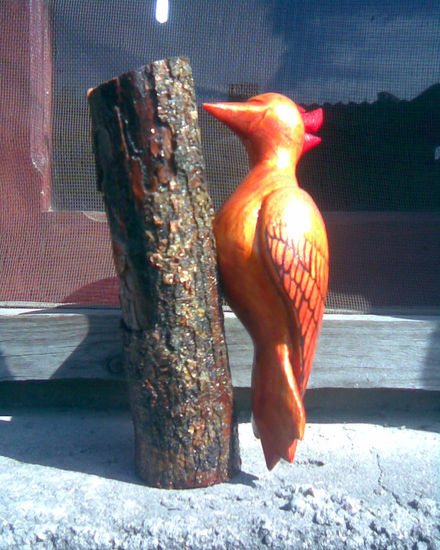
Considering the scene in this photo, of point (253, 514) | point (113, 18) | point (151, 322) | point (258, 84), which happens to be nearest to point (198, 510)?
point (253, 514)

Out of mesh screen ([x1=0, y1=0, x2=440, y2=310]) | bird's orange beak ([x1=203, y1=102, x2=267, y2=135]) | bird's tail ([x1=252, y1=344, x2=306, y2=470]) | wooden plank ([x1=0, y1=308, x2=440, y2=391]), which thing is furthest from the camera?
mesh screen ([x1=0, y1=0, x2=440, y2=310])

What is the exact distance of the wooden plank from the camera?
2242 mm

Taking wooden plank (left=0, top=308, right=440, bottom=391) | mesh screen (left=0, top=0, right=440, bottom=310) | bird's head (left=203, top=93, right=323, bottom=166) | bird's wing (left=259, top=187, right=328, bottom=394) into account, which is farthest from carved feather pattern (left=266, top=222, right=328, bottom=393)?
mesh screen (left=0, top=0, right=440, bottom=310)

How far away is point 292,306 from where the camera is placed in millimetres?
1551

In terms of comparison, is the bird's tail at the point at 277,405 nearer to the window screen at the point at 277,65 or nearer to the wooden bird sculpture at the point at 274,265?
the wooden bird sculpture at the point at 274,265

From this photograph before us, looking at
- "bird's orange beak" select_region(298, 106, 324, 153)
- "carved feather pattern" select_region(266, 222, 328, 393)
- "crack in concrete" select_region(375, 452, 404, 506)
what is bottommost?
"crack in concrete" select_region(375, 452, 404, 506)

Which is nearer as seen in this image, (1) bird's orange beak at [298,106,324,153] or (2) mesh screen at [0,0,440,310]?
(1) bird's orange beak at [298,106,324,153]

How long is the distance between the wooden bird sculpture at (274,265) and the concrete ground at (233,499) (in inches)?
6.6

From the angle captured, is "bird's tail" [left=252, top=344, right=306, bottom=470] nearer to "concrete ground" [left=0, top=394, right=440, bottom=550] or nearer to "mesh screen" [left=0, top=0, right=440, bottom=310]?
"concrete ground" [left=0, top=394, right=440, bottom=550]

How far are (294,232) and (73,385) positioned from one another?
141 cm

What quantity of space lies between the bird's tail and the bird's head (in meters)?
0.59

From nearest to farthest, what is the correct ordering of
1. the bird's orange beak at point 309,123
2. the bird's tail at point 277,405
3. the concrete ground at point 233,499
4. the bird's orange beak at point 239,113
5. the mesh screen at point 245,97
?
the concrete ground at point 233,499, the bird's tail at point 277,405, the bird's orange beak at point 239,113, the bird's orange beak at point 309,123, the mesh screen at point 245,97

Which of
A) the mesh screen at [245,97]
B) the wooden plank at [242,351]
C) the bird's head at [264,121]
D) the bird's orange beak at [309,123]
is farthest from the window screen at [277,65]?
the bird's head at [264,121]

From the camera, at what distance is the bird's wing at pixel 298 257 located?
4.93 feet
